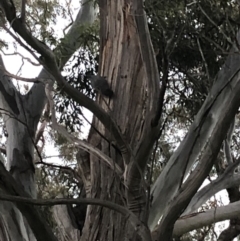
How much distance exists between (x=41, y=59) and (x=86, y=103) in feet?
1.10

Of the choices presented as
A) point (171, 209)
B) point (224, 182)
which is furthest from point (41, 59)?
point (224, 182)

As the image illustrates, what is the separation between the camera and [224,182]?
3199 mm

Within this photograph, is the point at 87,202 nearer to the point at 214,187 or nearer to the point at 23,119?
the point at 214,187

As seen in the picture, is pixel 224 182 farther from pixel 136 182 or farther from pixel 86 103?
pixel 86 103

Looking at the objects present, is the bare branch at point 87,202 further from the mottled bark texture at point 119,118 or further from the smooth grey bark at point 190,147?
the smooth grey bark at point 190,147

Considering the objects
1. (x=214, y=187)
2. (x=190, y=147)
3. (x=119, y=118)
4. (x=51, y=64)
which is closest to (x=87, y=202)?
(x=51, y=64)

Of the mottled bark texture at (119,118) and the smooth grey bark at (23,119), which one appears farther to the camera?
the smooth grey bark at (23,119)

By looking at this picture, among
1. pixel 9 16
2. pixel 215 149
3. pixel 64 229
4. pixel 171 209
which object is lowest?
pixel 171 209

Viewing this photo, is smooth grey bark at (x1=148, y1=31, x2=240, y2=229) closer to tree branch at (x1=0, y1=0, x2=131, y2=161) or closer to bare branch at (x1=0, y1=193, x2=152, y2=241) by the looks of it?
tree branch at (x1=0, y1=0, x2=131, y2=161)

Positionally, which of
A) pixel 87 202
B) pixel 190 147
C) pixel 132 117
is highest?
pixel 132 117

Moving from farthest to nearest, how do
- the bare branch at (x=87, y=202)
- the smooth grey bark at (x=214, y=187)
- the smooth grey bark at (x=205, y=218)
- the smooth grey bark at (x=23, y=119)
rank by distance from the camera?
the smooth grey bark at (x=23, y=119)
the smooth grey bark at (x=214, y=187)
the smooth grey bark at (x=205, y=218)
the bare branch at (x=87, y=202)

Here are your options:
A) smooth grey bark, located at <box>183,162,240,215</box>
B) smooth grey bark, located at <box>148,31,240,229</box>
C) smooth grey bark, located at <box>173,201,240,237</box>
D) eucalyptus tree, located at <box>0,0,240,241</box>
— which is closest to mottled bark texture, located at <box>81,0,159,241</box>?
eucalyptus tree, located at <box>0,0,240,241</box>

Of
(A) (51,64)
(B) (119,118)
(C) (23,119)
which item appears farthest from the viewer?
(C) (23,119)

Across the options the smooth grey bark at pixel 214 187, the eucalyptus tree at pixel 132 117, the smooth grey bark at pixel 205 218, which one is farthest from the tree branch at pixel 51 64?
the smooth grey bark at pixel 214 187
